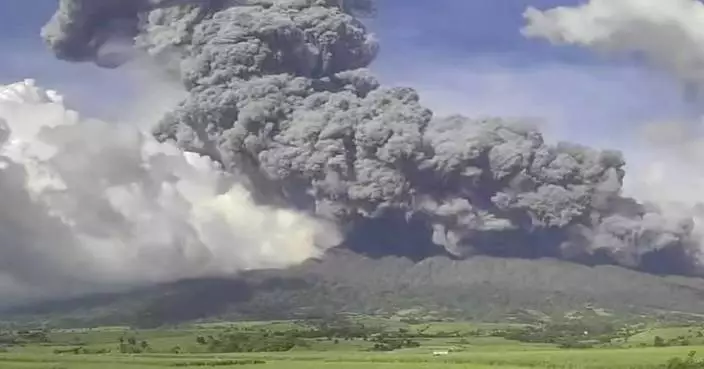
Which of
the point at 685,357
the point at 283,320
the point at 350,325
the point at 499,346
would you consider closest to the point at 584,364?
the point at 685,357

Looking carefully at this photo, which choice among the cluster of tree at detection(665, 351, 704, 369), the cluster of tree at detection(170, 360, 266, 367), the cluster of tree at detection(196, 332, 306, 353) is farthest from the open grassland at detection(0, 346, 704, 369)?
the cluster of tree at detection(196, 332, 306, 353)

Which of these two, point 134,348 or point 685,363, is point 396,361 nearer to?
point 685,363

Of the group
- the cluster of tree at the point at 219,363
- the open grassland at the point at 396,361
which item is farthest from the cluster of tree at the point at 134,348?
the cluster of tree at the point at 219,363

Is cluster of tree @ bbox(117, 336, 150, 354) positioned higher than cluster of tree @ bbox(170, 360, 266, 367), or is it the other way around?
cluster of tree @ bbox(117, 336, 150, 354)

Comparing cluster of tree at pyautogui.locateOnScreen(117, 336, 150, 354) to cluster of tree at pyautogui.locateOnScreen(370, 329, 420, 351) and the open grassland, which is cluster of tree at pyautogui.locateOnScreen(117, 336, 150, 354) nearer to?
the open grassland

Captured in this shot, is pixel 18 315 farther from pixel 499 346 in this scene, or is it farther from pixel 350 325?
pixel 499 346

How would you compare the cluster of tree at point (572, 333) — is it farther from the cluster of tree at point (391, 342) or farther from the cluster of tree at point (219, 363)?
the cluster of tree at point (219, 363)

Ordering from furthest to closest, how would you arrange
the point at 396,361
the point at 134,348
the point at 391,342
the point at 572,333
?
the point at 572,333 < the point at 391,342 < the point at 134,348 < the point at 396,361

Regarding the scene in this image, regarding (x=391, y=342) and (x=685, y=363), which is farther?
(x=391, y=342)

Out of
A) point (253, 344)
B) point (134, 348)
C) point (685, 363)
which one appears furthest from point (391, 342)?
point (685, 363)

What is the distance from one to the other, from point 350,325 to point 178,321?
3435 cm

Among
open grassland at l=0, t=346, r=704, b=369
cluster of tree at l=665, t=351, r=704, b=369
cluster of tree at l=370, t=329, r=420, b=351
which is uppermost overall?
cluster of tree at l=370, t=329, r=420, b=351

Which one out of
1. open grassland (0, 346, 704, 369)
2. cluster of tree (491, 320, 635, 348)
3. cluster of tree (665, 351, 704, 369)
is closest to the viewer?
cluster of tree (665, 351, 704, 369)

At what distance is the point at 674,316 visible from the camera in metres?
193
